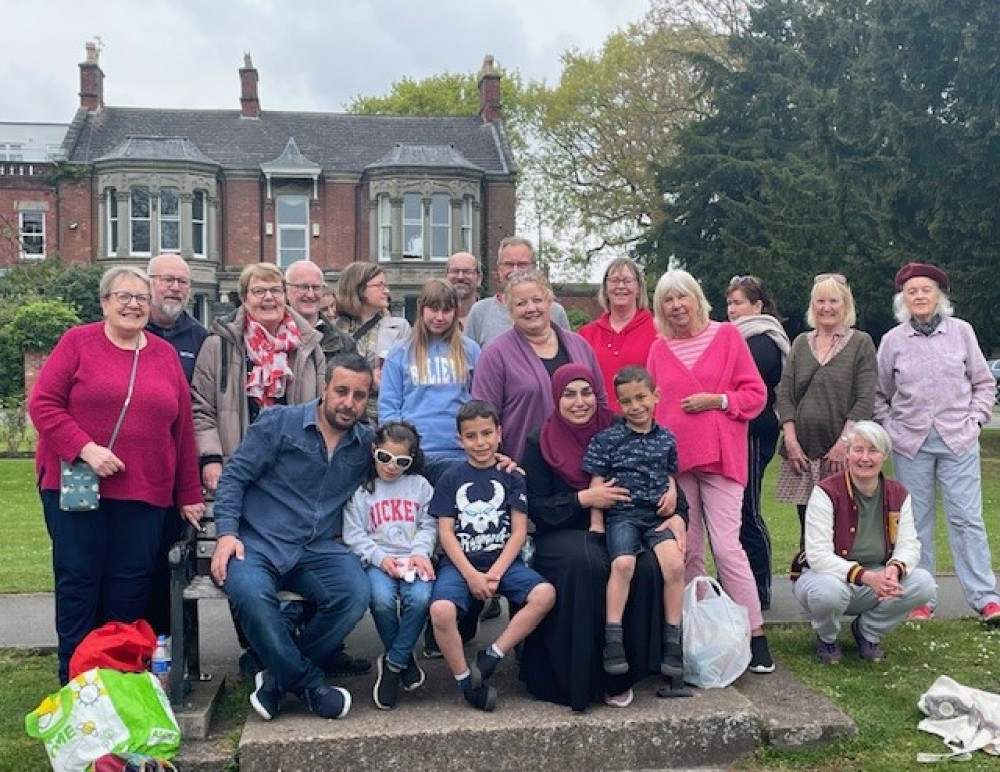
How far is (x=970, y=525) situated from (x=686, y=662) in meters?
2.41

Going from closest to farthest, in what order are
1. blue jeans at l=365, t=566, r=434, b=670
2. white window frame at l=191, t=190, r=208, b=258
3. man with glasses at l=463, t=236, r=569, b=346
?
blue jeans at l=365, t=566, r=434, b=670, man with glasses at l=463, t=236, r=569, b=346, white window frame at l=191, t=190, r=208, b=258

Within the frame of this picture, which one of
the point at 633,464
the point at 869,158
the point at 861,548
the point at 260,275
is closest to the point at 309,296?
the point at 260,275

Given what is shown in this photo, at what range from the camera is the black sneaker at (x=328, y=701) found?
4.55 meters

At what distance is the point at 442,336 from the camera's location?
5.53 metres

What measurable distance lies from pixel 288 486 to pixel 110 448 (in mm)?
801

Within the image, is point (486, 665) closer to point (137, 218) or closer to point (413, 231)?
point (413, 231)

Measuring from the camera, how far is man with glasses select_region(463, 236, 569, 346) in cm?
647

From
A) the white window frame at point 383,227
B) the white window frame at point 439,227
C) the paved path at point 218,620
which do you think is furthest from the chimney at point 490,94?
the paved path at point 218,620

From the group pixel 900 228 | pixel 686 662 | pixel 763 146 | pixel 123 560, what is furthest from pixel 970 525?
pixel 763 146

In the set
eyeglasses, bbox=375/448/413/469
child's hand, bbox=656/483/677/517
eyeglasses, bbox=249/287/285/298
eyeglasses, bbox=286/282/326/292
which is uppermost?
eyeglasses, bbox=286/282/326/292

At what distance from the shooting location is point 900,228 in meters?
20.2

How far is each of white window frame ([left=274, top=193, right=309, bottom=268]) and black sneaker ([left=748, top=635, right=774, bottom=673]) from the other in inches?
1268

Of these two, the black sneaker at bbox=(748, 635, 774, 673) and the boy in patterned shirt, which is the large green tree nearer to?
the black sneaker at bbox=(748, 635, 774, 673)

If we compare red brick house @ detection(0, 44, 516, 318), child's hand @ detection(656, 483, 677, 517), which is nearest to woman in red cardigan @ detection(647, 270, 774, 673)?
child's hand @ detection(656, 483, 677, 517)
